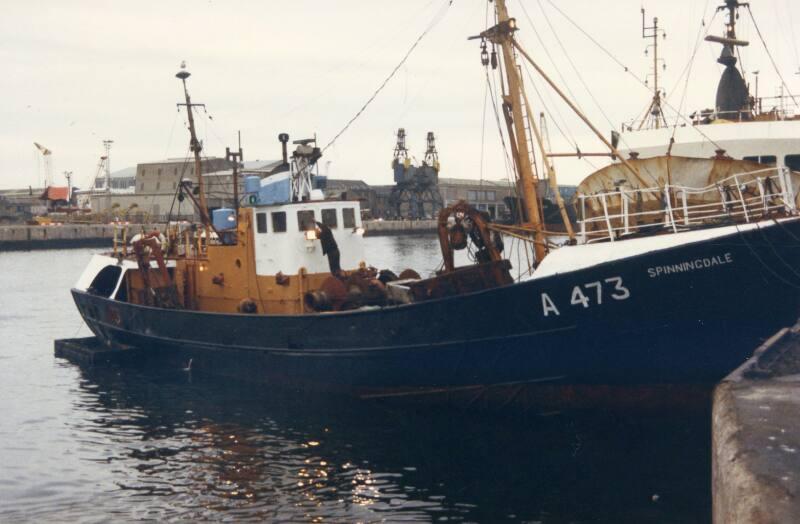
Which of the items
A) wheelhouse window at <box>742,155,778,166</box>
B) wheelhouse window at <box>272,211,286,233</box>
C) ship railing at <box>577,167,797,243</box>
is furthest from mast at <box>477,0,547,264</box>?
wheelhouse window at <box>742,155,778,166</box>

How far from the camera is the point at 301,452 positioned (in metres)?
15.9

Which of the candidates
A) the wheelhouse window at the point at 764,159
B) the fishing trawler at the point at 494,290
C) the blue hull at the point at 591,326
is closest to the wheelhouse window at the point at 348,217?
the fishing trawler at the point at 494,290

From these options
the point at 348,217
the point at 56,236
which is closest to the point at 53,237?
the point at 56,236

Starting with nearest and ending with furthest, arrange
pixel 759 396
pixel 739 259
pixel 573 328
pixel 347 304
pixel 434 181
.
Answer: pixel 759 396, pixel 739 259, pixel 573 328, pixel 347 304, pixel 434 181

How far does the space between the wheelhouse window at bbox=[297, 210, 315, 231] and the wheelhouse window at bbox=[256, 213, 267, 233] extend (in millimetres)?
904

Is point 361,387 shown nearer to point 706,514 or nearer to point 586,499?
point 586,499

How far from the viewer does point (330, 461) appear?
1521 cm

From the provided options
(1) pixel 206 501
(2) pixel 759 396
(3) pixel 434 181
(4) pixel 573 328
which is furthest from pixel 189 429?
(3) pixel 434 181

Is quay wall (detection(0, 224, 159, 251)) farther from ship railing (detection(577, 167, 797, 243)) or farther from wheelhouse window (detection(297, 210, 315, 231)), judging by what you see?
ship railing (detection(577, 167, 797, 243))

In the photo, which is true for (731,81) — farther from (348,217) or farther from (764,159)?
(348,217)

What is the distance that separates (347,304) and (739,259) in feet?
28.2

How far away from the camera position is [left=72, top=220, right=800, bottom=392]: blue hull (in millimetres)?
14258

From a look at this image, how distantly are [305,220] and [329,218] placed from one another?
0.77 meters

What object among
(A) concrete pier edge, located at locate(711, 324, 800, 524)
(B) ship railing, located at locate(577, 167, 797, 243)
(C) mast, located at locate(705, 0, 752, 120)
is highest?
(C) mast, located at locate(705, 0, 752, 120)
